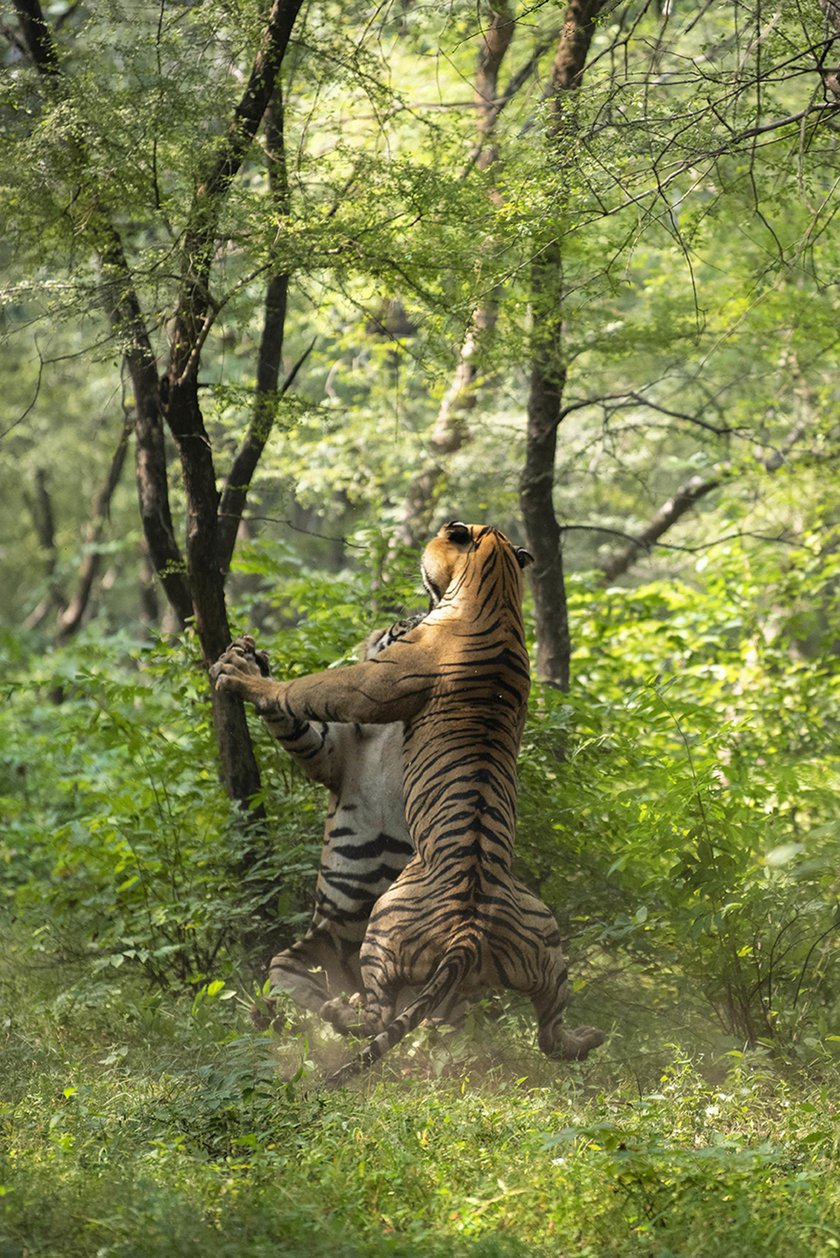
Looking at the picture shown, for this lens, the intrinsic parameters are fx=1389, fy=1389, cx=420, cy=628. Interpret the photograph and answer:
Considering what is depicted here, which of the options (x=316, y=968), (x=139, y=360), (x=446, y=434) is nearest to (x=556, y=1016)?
(x=316, y=968)

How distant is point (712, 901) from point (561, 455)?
11641 mm

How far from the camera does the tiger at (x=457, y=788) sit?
533 centimetres

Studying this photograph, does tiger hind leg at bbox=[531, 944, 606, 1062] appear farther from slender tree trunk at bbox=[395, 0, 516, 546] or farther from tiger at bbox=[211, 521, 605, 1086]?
slender tree trunk at bbox=[395, 0, 516, 546]

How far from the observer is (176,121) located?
6.66m

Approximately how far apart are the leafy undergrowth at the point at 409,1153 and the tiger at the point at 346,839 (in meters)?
0.36

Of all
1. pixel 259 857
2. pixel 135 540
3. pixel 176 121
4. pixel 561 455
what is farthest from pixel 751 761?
pixel 135 540

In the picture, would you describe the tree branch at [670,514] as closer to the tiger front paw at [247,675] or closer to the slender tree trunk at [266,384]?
the slender tree trunk at [266,384]

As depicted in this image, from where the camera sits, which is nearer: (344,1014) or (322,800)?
(344,1014)

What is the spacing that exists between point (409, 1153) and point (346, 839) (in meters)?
1.98

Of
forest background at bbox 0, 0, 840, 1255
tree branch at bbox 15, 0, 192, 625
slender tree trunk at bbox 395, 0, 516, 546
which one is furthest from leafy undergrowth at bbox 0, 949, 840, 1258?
slender tree trunk at bbox 395, 0, 516, 546

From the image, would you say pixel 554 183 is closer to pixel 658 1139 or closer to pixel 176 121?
pixel 176 121

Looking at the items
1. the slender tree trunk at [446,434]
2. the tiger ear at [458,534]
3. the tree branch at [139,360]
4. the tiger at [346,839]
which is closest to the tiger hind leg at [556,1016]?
the tiger at [346,839]

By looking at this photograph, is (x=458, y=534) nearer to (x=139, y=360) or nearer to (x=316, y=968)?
(x=316, y=968)

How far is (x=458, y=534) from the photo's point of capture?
5.95 metres
